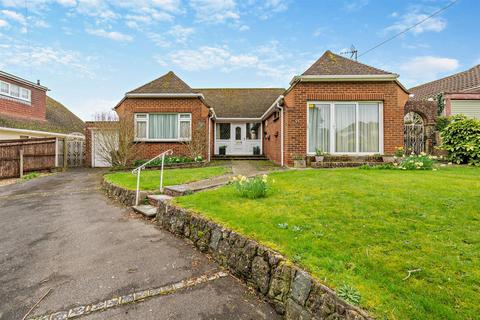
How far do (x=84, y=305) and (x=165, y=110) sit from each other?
12.4 m

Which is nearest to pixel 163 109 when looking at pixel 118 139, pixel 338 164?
pixel 118 139

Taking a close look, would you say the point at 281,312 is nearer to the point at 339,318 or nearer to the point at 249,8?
the point at 339,318

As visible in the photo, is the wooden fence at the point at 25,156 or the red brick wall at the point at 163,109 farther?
the red brick wall at the point at 163,109

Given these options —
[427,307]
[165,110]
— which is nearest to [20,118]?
[165,110]

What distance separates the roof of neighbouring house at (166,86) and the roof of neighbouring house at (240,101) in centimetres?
483

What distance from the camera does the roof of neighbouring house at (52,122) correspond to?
16.3 m

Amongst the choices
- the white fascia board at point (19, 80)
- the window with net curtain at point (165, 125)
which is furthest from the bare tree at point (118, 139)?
the white fascia board at point (19, 80)

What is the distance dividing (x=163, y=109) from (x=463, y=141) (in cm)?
1384

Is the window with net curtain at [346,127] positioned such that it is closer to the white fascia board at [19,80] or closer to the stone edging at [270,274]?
the stone edging at [270,274]

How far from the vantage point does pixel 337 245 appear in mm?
2986

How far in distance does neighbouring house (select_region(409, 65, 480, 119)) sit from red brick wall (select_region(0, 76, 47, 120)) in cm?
2830

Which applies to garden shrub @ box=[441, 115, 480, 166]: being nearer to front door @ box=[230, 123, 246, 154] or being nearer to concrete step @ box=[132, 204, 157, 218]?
concrete step @ box=[132, 204, 157, 218]

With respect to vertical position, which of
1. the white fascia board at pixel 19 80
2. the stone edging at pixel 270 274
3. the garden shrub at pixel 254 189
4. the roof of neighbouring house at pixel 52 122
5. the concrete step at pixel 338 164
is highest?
the white fascia board at pixel 19 80

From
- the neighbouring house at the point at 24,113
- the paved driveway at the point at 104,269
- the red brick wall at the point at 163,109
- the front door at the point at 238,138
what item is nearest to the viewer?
the paved driveway at the point at 104,269
